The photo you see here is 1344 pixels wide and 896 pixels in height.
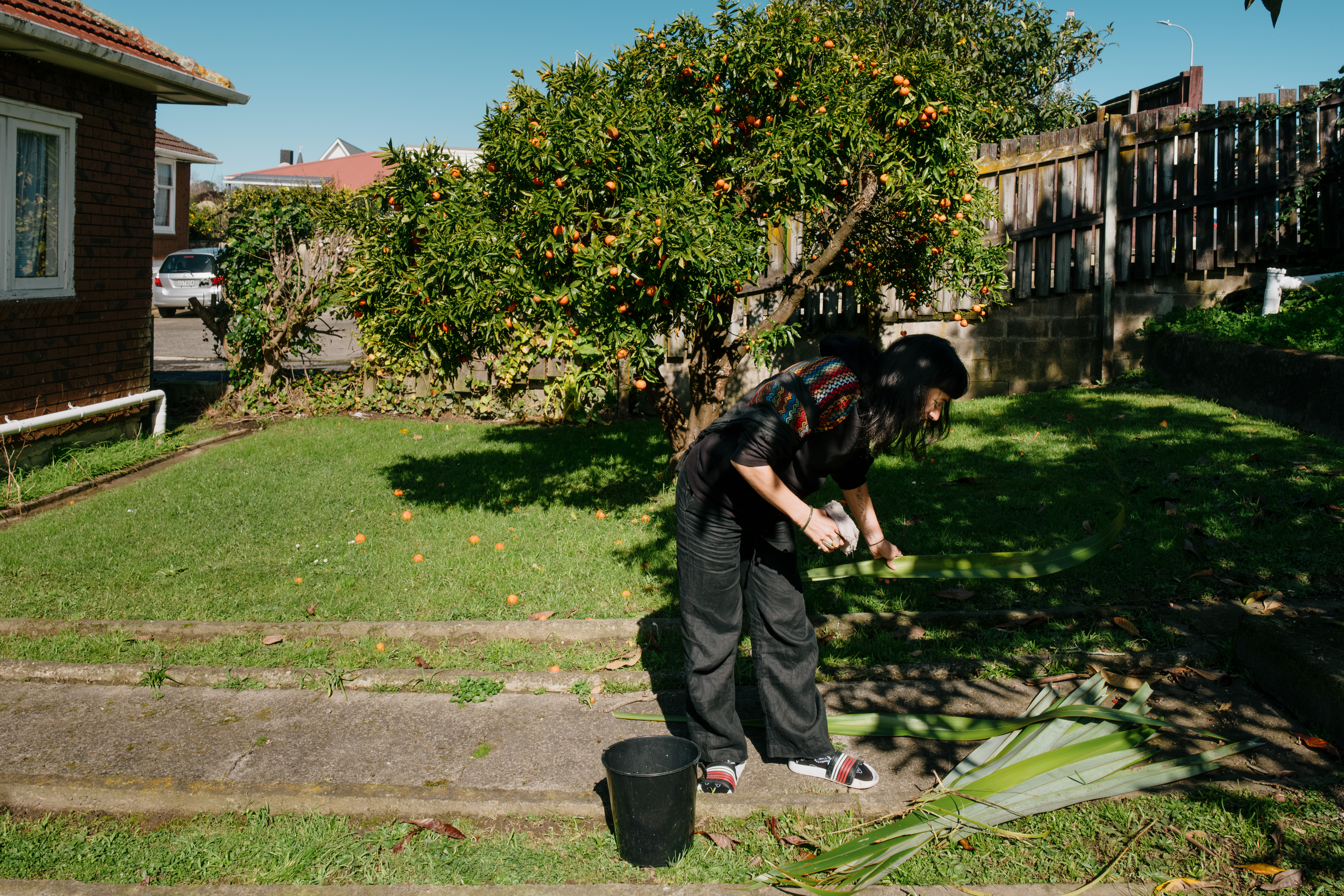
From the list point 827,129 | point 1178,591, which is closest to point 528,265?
point 827,129

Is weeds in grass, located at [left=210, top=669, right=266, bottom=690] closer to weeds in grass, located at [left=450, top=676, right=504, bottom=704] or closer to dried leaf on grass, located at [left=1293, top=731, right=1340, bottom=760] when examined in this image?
weeds in grass, located at [left=450, top=676, right=504, bottom=704]

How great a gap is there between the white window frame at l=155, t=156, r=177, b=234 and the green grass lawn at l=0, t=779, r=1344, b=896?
30457 millimetres

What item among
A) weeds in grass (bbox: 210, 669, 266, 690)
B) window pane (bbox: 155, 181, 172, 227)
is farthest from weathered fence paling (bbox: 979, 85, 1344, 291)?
window pane (bbox: 155, 181, 172, 227)

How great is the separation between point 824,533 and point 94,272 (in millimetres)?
8804

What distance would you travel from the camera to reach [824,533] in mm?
3156

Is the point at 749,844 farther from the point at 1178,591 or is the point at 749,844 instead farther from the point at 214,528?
the point at 214,528

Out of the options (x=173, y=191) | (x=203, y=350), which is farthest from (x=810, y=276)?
(x=173, y=191)

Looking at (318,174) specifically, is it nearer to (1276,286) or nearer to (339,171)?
(339,171)

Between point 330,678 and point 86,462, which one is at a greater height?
point 86,462

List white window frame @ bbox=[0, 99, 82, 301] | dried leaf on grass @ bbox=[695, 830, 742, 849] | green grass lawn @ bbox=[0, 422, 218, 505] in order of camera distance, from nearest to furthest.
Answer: dried leaf on grass @ bbox=[695, 830, 742, 849], green grass lawn @ bbox=[0, 422, 218, 505], white window frame @ bbox=[0, 99, 82, 301]

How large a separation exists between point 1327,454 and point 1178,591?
246 cm

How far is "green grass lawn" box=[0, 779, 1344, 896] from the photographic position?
121 inches

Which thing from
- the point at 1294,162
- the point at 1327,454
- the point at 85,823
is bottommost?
the point at 85,823

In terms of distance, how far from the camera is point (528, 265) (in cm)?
574
